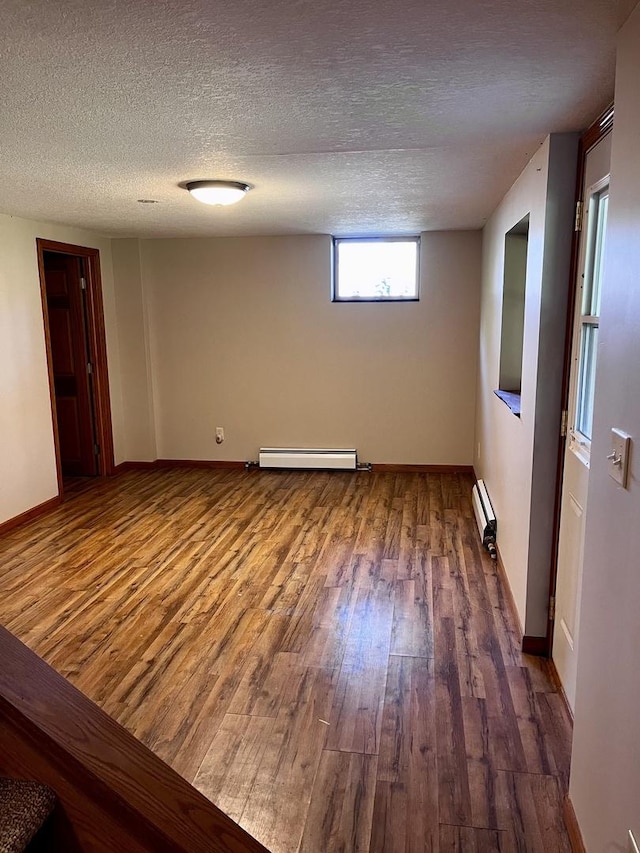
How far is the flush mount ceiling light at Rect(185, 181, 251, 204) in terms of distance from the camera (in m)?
3.18

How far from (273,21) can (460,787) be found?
228 cm

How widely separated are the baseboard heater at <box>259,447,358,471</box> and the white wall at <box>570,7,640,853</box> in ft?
13.6

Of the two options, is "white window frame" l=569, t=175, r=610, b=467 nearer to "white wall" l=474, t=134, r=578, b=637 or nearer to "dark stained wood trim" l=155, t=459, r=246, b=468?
"white wall" l=474, t=134, r=578, b=637

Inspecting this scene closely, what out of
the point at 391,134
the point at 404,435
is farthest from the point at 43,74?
the point at 404,435

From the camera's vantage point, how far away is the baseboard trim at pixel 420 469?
226 inches

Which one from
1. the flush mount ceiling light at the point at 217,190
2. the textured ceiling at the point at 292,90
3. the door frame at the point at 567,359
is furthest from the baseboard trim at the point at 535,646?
the flush mount ceiling light at the point at 217,190

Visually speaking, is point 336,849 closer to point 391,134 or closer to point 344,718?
point 344,718

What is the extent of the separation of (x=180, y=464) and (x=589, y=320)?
477 centimetres

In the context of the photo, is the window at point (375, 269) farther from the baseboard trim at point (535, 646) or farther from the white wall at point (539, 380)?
the baseboard trim at point (535, 646)

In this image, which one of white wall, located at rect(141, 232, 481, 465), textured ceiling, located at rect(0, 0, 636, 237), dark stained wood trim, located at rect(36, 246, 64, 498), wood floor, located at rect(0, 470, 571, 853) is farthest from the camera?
white wall, located at rect(141, 232, 481, 465)

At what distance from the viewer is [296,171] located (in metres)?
2.98

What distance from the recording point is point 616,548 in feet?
4.66

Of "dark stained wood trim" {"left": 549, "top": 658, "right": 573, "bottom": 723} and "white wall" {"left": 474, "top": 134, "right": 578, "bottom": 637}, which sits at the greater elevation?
"white wall" {"left": 474, "top": 134, "right": 578, "bottom": 637}

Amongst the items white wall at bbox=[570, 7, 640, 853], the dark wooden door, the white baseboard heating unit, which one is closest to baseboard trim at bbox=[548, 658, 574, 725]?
white wall at bbox=[570, 7, 640, 853]
